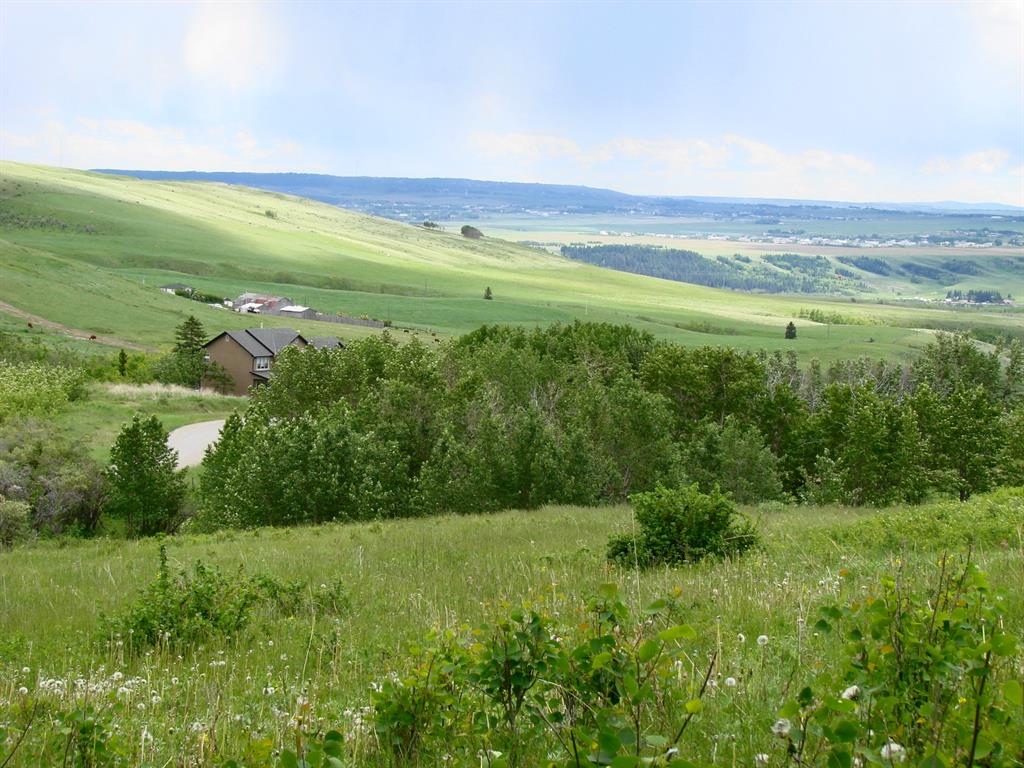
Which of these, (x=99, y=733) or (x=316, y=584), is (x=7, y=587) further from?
(x=99, y=733)

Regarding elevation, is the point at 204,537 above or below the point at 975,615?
below

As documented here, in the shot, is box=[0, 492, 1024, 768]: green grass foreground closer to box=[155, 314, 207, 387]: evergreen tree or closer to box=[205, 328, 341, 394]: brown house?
box=[155, 314, 207, 387]: evergreen tree

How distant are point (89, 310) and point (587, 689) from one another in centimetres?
12353

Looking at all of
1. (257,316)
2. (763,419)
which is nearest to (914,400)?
(763,419)

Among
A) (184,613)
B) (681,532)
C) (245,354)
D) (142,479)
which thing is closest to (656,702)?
(184,613)

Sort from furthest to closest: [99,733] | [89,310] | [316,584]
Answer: [89,310] < [316,584] < [99,733]

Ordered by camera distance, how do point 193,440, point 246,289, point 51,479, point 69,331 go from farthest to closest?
1. point 246,289
2. point 69,331
3. point 193,440
4. point 51,479

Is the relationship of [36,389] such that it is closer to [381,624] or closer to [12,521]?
[12,521]

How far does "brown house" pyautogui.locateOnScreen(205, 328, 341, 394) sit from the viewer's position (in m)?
91.4

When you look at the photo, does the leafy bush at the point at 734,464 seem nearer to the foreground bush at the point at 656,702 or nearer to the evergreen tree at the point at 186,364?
the foreground bush at the point at 656,702

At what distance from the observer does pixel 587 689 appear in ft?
15.3

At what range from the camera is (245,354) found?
91.8m

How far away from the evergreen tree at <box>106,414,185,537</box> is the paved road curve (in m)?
8.87

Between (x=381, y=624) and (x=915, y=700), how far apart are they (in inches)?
307
